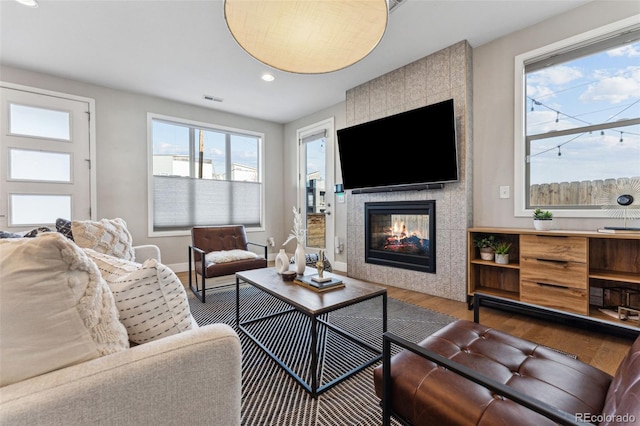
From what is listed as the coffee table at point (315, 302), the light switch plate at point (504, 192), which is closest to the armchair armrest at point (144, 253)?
the coffee table at point (315, 302)

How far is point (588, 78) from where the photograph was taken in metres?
2.43

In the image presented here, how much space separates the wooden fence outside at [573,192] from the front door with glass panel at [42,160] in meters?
5.34

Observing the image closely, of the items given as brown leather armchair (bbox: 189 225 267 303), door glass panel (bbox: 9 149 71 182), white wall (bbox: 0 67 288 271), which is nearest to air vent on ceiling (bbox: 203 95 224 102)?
white wall (bbox: 0 67 288 271)

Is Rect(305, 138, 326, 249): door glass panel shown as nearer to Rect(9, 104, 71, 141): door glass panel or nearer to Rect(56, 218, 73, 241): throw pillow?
Rect(56, 218, 73, 241): throw pillow

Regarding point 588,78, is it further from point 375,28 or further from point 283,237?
point 283,237

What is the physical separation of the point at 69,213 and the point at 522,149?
17.7ft

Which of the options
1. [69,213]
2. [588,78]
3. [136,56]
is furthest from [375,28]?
[69,213]

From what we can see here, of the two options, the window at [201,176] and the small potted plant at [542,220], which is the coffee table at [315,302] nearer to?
the small potted plant at [542,220]

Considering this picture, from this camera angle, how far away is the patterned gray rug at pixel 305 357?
4.43ft

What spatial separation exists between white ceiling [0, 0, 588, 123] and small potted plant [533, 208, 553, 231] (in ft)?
5.93

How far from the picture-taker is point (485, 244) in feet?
9.22

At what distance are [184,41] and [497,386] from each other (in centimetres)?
359

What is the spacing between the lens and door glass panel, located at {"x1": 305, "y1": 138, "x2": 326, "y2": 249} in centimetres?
478

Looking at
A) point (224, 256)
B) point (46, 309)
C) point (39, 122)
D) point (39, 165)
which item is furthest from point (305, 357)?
point (39, 122)
